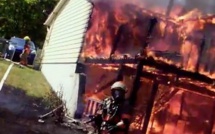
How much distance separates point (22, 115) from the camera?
29.0 ft

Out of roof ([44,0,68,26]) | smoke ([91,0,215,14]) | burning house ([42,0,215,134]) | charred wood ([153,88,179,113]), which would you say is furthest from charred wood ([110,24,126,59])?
roof ([44,0,68,26])

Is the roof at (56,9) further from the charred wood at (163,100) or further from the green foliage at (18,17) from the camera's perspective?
the green foliage at (18,17)

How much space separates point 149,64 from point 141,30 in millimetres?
1928

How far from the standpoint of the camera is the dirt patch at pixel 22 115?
758cm

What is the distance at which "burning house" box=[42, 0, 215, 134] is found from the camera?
27.7 ft

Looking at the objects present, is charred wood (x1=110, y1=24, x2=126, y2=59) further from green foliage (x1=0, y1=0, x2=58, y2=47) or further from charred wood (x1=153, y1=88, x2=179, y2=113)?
green foliage (x1=0, y1=0, x2=58, y2=47)

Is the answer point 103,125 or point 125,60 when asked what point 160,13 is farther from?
Answer: point 103,125

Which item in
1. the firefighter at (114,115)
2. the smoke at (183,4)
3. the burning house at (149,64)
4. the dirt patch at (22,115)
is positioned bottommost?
the dirt patch at (22,115)

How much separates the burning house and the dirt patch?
1.06 meters

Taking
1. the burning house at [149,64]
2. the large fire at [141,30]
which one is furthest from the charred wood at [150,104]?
the large fire at [141,30]

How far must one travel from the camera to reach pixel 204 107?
8.48 meters

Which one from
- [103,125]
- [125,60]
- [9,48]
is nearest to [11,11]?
[9,48]

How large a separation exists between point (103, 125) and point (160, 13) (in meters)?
4.89

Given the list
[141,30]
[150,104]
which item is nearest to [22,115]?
[150,104]
